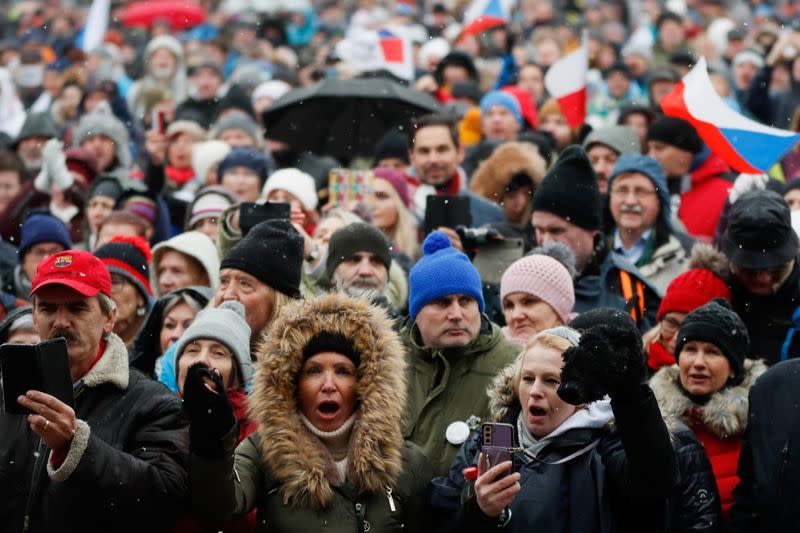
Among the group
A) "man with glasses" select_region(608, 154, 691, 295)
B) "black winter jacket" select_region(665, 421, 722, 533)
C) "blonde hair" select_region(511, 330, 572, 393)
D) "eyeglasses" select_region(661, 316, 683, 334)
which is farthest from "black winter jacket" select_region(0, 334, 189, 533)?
"man with glasses" select_region(608, 154, 691, 295)

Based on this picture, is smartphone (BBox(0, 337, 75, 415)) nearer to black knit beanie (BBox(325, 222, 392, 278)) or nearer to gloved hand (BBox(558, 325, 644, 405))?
gloved hand (BBox(558, 325, 644, 405))

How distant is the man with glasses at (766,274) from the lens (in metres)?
7.43

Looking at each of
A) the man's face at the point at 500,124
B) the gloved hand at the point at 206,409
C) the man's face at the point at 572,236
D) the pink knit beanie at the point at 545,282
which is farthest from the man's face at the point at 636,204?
the gloved hand at the point at 206,409

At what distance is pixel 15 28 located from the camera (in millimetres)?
25266

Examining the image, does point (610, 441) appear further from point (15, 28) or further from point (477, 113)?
point (15, 28)

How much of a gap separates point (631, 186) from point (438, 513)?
12.1 ft

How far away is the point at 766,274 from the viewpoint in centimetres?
750

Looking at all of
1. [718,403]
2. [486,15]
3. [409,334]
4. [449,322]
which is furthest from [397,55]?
[718,403]

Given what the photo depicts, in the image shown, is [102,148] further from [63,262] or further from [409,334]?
[63,262]

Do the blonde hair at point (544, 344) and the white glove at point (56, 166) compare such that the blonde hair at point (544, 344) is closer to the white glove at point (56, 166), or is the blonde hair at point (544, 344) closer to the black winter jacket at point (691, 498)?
the black winter jacket at point (691, 498)

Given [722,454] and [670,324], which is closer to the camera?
[722,454]

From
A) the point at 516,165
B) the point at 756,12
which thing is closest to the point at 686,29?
the point at 756,12

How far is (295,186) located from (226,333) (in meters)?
3.36

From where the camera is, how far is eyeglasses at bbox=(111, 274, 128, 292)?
8273mm
